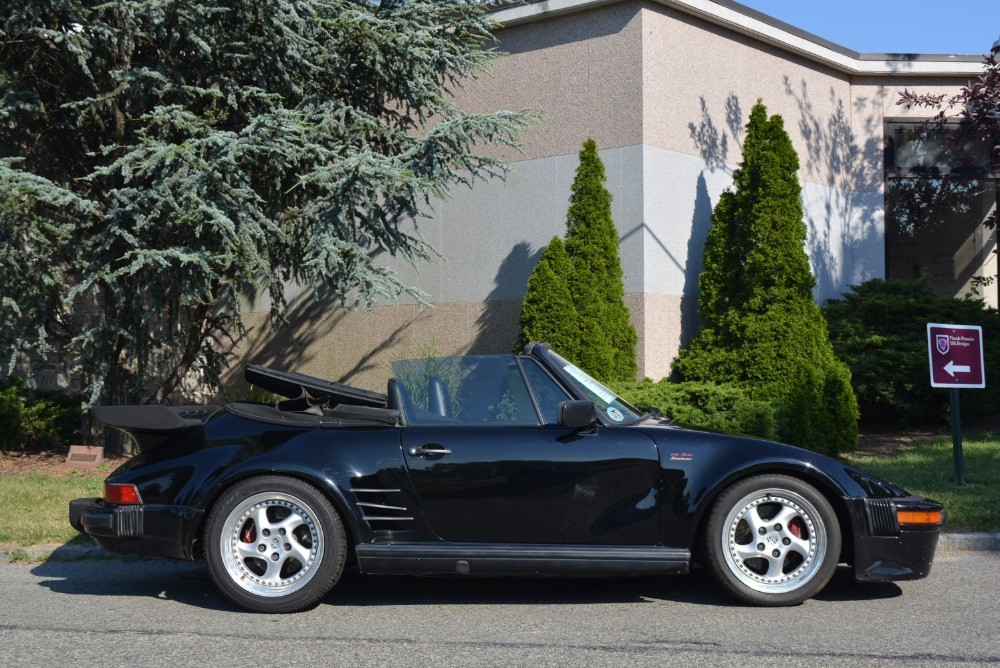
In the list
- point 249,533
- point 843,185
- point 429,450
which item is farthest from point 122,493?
point 843,185

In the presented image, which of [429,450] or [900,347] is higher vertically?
[900,347]

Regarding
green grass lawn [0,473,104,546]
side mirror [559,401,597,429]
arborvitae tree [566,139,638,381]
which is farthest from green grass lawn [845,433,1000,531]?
green grass lawn [0,473,104,546]

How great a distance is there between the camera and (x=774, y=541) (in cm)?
530

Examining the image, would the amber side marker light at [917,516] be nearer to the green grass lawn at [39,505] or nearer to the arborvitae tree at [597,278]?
the green grass lawn at [39,505]

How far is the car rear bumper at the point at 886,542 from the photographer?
17.3 ft

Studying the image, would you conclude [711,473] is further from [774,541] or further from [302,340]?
[302,340]

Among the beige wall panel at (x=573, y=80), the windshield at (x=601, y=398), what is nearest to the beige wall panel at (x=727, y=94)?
the beige wall panel at (x=573, y=80)

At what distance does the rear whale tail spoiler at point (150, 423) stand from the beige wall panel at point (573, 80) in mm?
7698

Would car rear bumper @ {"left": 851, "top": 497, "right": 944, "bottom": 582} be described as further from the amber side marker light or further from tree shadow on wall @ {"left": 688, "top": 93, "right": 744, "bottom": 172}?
tree shadow on wall @ {"left": 688, "top": 93, "right": 744, "bottom": 172}

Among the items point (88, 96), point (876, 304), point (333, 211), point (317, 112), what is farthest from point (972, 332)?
point (88, 96)

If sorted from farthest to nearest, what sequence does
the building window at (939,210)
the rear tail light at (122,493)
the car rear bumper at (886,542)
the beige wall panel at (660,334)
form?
1. the building window at (939,210)
2. the beige wall panel at (660,334)
3. the rear tail light at (122,493)
4. the car rear bumper at (886,542)

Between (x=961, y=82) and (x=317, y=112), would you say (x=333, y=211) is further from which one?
(x=961, y=82)

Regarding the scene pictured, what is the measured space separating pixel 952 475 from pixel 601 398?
535cm

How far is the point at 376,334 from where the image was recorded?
14.5 meters
